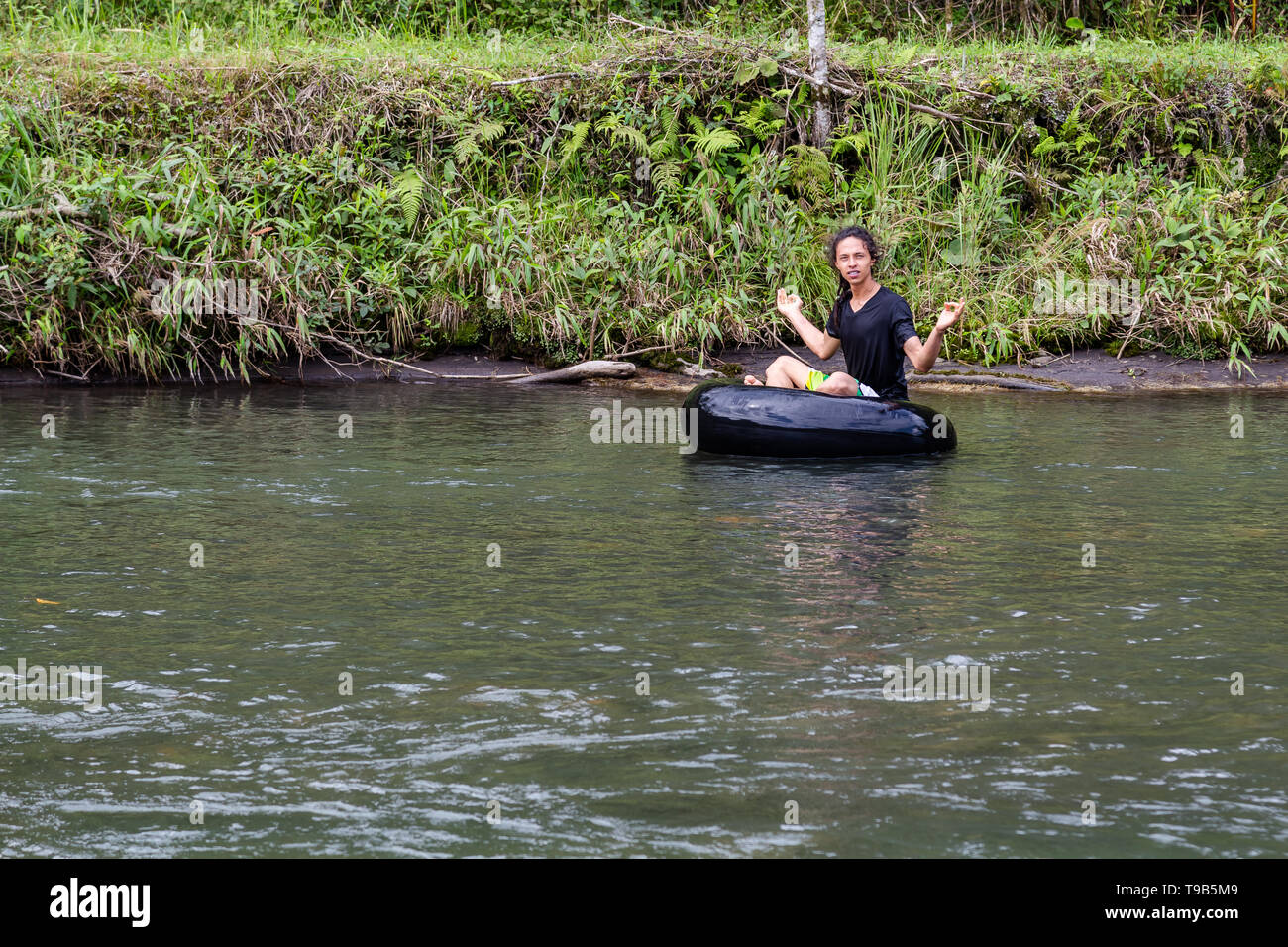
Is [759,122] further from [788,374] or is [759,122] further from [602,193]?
[788,374]

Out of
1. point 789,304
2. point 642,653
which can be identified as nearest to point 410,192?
point 789,304

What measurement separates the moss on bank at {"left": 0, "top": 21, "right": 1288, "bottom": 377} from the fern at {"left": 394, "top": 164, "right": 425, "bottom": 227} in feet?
0.24

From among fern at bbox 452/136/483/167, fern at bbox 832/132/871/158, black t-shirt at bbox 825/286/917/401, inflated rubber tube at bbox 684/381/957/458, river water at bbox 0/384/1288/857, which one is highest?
fern at bbox 832/132/871/158

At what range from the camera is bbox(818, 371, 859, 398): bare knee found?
346 inches

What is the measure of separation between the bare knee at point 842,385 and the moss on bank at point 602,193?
4.38 metres

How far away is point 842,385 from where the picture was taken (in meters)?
8.80

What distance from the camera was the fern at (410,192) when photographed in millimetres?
13641

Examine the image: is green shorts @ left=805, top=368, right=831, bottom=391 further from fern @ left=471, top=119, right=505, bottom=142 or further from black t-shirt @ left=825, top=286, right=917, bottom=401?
fern @ left=471, top=119, right=505, bottom=142

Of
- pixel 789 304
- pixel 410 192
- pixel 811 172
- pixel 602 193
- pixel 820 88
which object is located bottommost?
pixel 789 304

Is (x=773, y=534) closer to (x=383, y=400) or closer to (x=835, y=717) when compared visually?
(x=835, y=717)

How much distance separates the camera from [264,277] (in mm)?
12586

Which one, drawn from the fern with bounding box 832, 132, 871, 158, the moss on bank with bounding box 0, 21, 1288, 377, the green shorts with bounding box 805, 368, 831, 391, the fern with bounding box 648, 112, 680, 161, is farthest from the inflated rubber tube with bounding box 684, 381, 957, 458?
the fern with bounding box 832, 132, 871, 158

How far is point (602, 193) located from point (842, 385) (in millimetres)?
7172
